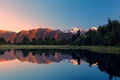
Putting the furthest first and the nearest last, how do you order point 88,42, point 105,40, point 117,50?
point 88,42 → point 105,40 → point 117,50

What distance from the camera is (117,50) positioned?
65750mm

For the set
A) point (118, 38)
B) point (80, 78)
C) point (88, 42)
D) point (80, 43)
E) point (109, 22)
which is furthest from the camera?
point (80, 43)

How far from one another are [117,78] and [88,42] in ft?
327

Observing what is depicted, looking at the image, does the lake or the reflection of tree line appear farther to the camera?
the reflection of tree line

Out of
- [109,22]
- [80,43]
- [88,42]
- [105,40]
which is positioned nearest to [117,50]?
[105,40]

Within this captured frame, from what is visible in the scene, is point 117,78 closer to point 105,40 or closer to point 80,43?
point 105,40

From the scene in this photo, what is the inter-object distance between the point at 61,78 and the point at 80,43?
4393 inches

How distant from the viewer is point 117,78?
2362 cm

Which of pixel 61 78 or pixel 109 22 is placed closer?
pixel 61 78

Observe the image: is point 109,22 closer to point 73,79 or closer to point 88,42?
point 88,42

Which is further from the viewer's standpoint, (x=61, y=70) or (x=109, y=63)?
(x=109, y=63)

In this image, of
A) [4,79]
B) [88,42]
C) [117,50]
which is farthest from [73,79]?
[88,42]

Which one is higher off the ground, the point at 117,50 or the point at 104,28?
the point at 104,28

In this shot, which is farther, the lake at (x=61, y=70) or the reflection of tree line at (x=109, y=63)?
the reflection of tree line at (x=109, y=63)
